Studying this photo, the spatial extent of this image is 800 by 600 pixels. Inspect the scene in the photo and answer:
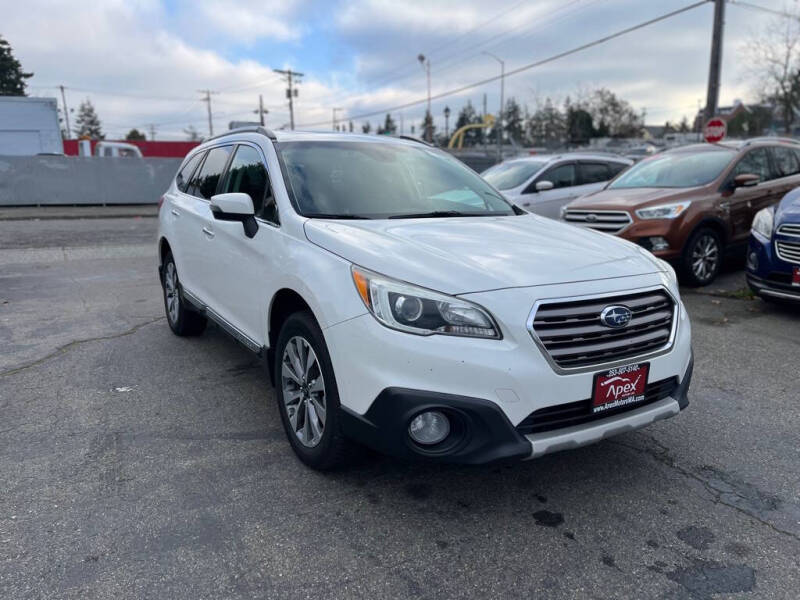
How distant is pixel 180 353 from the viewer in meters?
5.41

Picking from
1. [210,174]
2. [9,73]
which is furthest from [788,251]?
[9,73]

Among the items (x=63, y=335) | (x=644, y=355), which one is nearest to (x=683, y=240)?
(x=644, y=355)

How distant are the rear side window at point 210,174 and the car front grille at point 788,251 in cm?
507

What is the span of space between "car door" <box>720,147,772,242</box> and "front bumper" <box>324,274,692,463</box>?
21.2 ft

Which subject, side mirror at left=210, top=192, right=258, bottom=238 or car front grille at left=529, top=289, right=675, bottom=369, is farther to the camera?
side mirror at left=210, top=192, right=258, bottom=238

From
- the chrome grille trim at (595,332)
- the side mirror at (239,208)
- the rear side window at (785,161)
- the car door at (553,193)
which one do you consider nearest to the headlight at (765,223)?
the rear side window at (785,161)

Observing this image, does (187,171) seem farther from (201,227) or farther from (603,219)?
(603,219)

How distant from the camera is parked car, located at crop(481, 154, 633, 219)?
34.7ft

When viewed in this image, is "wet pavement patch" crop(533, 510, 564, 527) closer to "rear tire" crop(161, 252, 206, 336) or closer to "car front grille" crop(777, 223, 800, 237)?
"rear tire" crop(161, 252, 206, 336)

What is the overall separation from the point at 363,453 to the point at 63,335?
4186mm

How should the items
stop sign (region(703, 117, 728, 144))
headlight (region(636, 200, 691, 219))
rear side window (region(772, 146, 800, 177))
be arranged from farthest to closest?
stop sign (region(703, 117, 728, 144))
rear side window (region(772, 146, 800, 177))
headlight (region(636, 200, 691, 219))

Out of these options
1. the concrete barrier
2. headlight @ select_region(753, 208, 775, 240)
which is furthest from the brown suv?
the concrete barrier

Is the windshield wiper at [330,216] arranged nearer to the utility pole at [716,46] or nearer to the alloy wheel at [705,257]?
the alloy wheel at [705,257]

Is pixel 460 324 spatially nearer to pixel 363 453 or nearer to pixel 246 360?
pixel 363 453
